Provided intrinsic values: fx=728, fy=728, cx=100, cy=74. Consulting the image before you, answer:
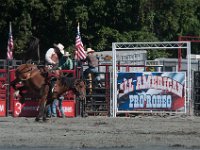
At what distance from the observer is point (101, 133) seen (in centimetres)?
1634

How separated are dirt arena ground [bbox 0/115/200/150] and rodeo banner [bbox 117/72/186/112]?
866 mm

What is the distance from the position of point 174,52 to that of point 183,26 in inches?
94.3

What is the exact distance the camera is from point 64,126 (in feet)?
59.9

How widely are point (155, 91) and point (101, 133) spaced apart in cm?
633

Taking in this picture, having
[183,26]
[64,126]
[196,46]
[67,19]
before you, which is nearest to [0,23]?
[67,19]

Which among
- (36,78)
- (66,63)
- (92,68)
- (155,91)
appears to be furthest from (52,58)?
(155,91)

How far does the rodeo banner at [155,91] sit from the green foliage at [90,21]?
2489cm

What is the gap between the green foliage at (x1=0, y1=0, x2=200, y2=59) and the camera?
49.5 metres

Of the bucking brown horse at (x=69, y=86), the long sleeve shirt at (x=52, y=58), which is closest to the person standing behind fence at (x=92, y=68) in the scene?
the bucking brown horse at (x=69, y=86)

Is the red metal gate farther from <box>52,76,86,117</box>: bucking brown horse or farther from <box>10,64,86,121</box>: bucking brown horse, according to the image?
<box>52,76,86,117</box>: bucking brown horse

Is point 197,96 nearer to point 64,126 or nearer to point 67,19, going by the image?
point 64,126

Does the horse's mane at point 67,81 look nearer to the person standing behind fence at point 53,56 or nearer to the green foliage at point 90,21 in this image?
the person standing behind fence at point 53,56

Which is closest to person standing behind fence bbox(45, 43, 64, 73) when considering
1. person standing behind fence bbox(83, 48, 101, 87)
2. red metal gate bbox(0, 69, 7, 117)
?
person standing behind fence bbox(83, 48, 101, 87)

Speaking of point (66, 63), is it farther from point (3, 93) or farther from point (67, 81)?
point (67, 81)
